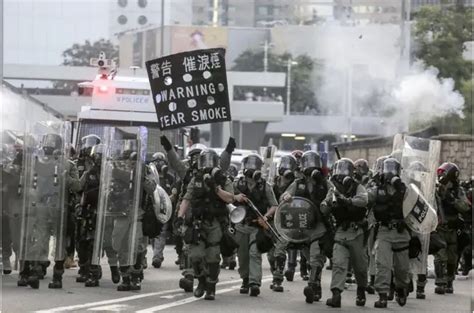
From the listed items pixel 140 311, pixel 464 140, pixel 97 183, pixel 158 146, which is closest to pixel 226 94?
pixel 97 183

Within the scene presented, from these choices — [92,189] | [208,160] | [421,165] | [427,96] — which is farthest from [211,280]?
[427,96]

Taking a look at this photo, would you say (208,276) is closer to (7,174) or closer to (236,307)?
(236,307)

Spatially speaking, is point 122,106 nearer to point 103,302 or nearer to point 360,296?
point 360,296

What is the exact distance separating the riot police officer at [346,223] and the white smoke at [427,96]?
27.3 metres

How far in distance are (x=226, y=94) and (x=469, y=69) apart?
34.2 m

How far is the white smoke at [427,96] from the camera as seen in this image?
40.5 m

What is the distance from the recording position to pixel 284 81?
255 feet

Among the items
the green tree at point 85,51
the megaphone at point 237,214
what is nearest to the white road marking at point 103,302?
the megaphone at point 237,214

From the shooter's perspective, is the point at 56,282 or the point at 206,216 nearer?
the point at 206,216

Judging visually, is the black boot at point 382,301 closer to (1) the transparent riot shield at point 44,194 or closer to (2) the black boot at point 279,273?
(2) the black boot at point 279,273

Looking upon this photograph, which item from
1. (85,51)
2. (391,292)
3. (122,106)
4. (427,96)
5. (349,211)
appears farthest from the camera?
(85,51)

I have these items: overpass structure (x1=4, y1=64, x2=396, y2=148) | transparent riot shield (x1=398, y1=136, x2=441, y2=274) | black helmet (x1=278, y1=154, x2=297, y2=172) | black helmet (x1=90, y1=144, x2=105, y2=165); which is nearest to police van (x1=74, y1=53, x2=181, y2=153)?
black helmet (x1=278, y1=154, x2=297, y2=172)

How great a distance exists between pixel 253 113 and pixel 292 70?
32.6ft

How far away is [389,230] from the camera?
13219 millimetres
